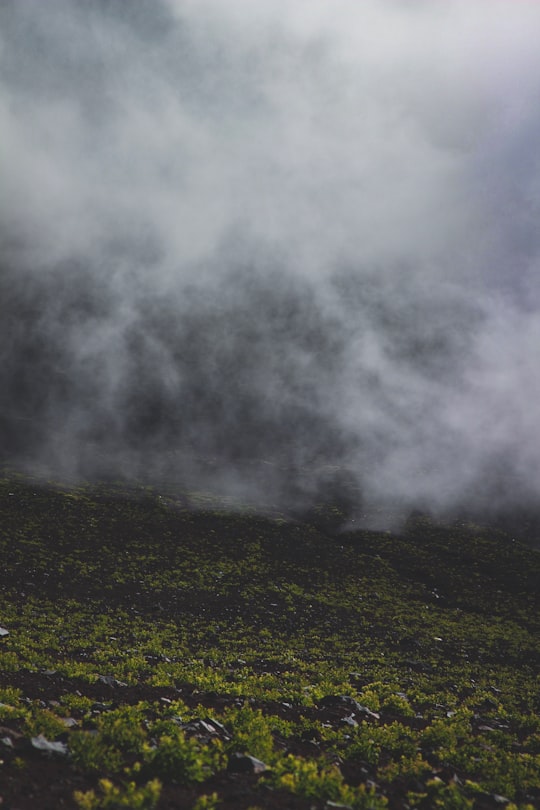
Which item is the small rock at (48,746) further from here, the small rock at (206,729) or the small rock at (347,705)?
the small rock at (347,705)

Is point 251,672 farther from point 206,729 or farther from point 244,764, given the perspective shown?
point 244,764

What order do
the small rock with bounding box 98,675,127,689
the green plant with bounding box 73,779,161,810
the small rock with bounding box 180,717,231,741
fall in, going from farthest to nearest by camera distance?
the small rock with bounding box 98,675,127,689
the small rock with bounding box 180,717,231,741
the green plant with bounding box 73,779,161,810

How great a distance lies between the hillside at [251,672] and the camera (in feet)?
32.1

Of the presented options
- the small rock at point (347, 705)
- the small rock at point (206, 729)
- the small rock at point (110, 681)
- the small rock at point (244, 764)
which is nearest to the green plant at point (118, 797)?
the small rock at point (244, 764)

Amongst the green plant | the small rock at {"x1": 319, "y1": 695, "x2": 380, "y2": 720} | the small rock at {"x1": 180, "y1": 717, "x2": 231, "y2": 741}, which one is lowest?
the small rock at {"x1": 319, "y1": 695, "x2": 380, "y2": 720}

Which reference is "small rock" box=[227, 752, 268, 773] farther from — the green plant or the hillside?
the green plant

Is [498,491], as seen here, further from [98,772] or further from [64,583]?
[98,772]

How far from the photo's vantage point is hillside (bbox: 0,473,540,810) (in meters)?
9.77

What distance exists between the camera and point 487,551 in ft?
241

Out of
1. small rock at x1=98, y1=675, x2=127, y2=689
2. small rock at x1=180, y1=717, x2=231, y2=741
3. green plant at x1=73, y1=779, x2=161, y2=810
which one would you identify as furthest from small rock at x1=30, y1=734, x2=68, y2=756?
small rock at x1=98, y1=675, x2=127, y2=689

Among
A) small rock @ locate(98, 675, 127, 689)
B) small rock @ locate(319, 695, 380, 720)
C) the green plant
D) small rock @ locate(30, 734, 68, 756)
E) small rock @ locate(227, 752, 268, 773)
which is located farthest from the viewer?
small rock @ locate(319, 695, 380, 720)

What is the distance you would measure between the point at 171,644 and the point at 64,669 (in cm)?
1018

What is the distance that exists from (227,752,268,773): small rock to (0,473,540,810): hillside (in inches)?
1.4

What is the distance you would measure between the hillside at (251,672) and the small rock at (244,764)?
0.03 m
